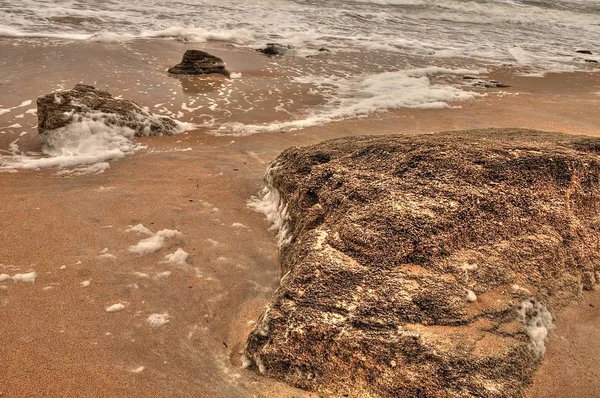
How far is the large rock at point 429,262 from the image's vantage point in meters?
1.92

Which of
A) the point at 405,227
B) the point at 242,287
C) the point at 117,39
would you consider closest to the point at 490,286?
the point at 405,227

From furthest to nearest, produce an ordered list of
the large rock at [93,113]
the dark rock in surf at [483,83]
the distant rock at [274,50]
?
the distant rock at [274,50], the dark rock in surf at [483,83], the large rock at [93,113]

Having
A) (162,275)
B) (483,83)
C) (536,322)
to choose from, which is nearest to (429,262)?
(536,322)

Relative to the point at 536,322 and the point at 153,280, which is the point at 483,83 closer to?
the point at 536,322

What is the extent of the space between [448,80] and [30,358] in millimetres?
8467

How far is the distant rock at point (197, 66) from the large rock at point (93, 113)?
2684 mm

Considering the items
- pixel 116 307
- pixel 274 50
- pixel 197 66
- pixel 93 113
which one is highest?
pixel 274 50

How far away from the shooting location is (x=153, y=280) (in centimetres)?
272

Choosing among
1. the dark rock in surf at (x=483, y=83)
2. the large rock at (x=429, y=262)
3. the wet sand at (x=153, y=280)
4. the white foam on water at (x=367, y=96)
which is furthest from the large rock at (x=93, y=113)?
the dark rock in surf at (x=483, y=83)

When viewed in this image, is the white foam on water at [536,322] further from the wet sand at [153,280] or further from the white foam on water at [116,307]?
the white foam on water at [116,307]

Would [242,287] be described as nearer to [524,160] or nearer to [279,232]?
[279,232]

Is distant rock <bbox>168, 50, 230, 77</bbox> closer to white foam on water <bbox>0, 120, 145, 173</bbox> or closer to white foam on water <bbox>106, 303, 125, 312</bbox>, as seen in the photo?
white foam on water <bbox>0, 120, 145, 173</bbox>

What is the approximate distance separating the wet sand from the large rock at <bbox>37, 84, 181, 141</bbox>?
0.25 m

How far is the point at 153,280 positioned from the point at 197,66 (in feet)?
19.8
